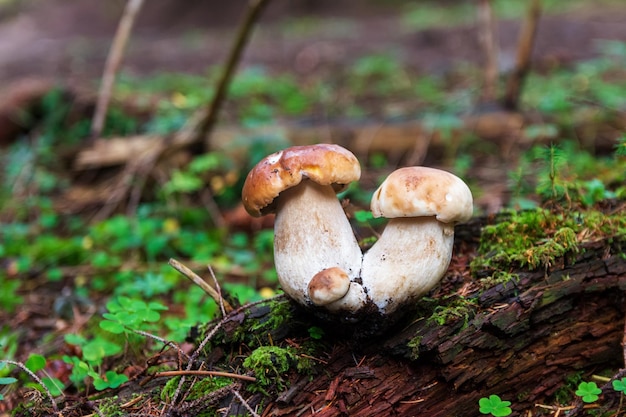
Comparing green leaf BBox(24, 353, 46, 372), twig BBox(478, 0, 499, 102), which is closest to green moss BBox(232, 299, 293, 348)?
green leaf BBox(24, 353, 46, 372)

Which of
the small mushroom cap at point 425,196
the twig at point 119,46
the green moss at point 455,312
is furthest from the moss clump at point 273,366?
the twig at point 119,46

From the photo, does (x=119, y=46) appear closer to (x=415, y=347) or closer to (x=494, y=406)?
(x=415, y=347)

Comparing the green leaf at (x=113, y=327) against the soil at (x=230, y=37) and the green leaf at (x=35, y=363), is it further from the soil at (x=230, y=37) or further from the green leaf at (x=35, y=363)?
the soil at (x=230, y=37)

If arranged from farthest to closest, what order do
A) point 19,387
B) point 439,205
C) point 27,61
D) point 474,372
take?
point 27,61, point 19,387, point 474,372, point 439,205

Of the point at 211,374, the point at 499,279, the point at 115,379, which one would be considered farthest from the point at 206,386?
the point at 499,279

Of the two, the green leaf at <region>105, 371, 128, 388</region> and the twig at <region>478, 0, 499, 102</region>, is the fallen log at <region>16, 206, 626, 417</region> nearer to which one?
the green leaf at <region>105, 371, 128, 388</region>

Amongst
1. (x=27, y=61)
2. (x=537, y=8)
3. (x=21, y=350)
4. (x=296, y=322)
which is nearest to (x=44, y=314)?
(x=21, y=350)

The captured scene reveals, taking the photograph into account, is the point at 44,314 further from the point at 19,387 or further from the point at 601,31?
the point at 601,31
